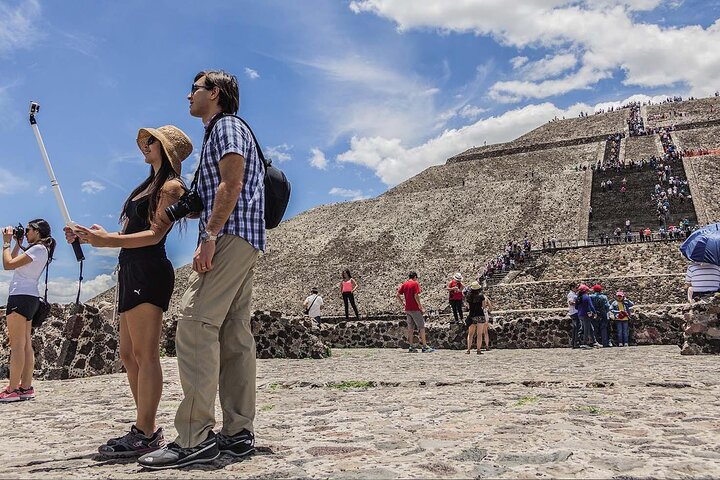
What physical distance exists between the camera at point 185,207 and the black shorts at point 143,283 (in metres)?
0.34

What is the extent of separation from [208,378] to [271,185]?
1173mm

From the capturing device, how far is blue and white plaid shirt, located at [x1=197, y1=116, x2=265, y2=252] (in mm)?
3371

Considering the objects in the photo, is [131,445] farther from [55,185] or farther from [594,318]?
[594,318]

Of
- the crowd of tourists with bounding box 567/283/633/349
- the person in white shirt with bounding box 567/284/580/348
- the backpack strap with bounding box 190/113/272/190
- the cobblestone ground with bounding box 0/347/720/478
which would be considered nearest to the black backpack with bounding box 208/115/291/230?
the backpack strap with bounding box 190/113/272/190

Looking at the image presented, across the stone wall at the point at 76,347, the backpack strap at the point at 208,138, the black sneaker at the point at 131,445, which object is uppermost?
the backpack strap at the point at 208,138

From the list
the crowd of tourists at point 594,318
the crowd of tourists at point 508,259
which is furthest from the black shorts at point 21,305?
the crowd of tourists at point 508,259

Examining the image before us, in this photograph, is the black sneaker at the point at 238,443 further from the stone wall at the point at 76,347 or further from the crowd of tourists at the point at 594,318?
the crowd of tourists at the point at 594,318

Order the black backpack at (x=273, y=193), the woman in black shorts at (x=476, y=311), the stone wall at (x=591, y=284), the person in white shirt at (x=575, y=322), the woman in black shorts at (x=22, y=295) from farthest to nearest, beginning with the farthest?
1. the stone wall at (x=591, y=284)
2. the person in white shirt at (x=575, y=322)
3. the woman in black shorts at (x=476, y=311)
4. the woman in black shorts at (x=22, y=295)
5. the black backpack at (x=273, y=193)

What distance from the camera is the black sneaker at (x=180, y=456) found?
303 cm

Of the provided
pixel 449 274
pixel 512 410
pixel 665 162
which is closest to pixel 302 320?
pixel 512 410

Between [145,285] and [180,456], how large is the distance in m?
0.99

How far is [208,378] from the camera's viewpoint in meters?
3.20

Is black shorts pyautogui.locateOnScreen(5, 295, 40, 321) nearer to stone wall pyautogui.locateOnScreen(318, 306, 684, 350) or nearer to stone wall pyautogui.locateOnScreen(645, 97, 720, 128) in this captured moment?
stone wall pyautogui.locateOnScreen(318, 306, 684, 350)

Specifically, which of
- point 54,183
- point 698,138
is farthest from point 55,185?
point 698,138
